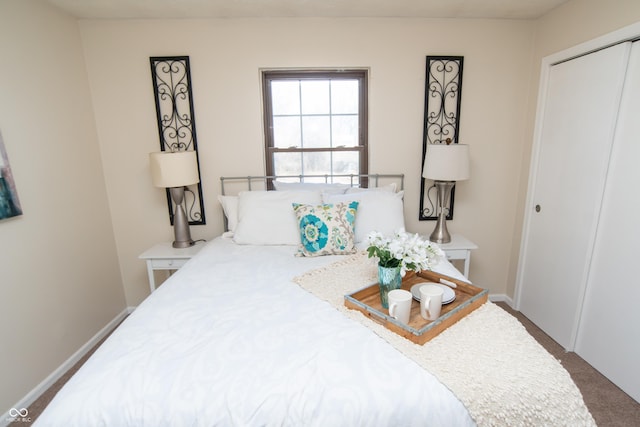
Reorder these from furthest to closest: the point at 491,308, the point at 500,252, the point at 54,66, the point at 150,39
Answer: the point at 500,252, the point at 150,39, the point at 54,66, the point at 491,308

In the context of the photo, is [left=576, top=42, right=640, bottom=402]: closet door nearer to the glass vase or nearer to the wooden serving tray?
the wooden serving tray

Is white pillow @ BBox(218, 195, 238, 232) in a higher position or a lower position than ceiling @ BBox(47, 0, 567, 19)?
lower

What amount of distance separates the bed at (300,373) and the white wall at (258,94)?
1.52 meters

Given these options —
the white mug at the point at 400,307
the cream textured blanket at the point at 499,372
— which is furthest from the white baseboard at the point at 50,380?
the white mug at the point at 400,307

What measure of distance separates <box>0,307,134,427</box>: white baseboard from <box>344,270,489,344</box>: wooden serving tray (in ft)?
6.53

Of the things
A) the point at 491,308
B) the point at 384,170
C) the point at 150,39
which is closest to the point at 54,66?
the point at 150,39

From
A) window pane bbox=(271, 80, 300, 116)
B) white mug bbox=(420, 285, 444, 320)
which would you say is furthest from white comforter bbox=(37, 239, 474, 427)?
window pane bbox=(271, 80, 300, 116)

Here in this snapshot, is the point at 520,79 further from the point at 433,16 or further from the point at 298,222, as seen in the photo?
the point at 298,222

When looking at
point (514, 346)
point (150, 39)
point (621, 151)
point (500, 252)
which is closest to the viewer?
point (514, 346)

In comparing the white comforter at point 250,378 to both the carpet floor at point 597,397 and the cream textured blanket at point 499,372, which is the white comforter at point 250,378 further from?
the carpet floor at point 597,397

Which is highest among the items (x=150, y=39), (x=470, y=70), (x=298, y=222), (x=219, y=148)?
(x=150, y=39)

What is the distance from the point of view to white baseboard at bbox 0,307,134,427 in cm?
179

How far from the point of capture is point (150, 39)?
2479 millimetres

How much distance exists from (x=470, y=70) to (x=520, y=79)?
42 cm
